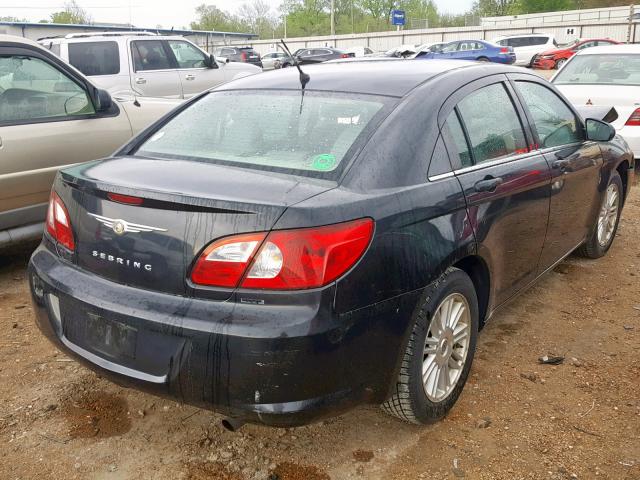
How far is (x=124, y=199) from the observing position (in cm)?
240

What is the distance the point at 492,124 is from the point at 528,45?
105ft

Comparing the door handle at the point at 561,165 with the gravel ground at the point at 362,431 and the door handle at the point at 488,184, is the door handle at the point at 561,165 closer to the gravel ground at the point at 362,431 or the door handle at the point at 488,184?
the door handle at the point at 488,184

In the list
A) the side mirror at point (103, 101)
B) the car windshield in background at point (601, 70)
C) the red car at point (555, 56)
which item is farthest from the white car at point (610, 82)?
the red car at point (555, 56)

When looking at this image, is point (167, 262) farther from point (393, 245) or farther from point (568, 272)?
point (568, 272)

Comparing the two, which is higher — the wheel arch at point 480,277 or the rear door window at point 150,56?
the rear door window at point 150,56

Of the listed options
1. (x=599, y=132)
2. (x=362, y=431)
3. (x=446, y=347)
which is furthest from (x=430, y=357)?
(x=599, y=132)

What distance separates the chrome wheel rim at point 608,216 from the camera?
4.92m

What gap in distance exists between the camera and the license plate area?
2.33 metres

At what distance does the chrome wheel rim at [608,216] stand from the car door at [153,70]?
7.55m

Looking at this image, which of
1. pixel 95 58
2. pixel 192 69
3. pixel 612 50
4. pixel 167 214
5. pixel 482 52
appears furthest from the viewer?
pixel 482 52

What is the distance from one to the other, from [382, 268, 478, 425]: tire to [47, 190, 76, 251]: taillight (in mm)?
1455

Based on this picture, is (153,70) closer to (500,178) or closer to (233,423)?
Result: (500,178)

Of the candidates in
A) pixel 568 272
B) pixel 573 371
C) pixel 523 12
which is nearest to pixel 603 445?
pixel 573 371

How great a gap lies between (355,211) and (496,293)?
130 centimetres
